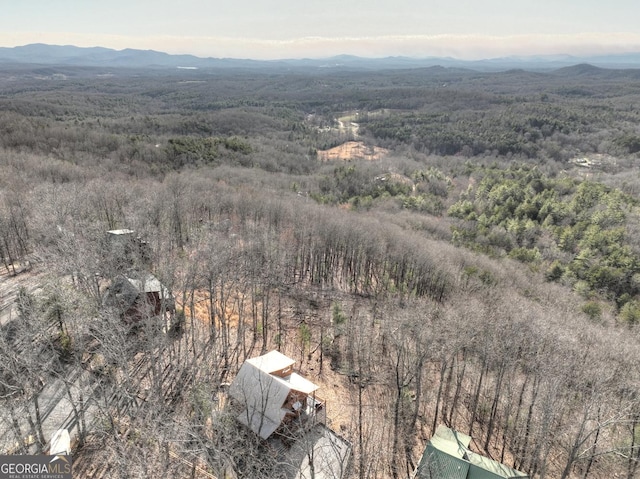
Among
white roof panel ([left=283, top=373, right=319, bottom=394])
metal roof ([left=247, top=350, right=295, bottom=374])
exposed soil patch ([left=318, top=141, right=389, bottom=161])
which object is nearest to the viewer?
white roof panel ([left=283, top=373, right=319, bottom=394])

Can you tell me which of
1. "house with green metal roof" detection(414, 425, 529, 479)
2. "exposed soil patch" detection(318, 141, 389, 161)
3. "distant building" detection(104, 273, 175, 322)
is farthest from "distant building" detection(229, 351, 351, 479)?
"exposed soil patch" detection(318, 141, 389, 161)

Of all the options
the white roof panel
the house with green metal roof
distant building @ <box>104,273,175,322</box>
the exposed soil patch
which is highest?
distant building @ <box>104,273,175,322</box>

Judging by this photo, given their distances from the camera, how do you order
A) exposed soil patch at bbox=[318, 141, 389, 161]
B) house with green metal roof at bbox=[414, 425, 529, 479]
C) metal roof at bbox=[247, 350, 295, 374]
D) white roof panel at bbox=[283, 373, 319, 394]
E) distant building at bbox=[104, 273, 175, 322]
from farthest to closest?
exposed soil patch at bbox=[318, 141, 389, 161]
distant building at bbox=[104, 273, 175, 322]
metal roof at bbox=[247, 350, 295, 374]
white roof panel at bbox=[283, 373, 319, 394]
house with green metal roof at bbox=[414, 425, 529, 479]

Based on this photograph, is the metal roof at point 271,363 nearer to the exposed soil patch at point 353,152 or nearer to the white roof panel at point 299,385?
the white roof panel at point 299,385

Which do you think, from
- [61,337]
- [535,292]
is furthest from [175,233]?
[535,292]

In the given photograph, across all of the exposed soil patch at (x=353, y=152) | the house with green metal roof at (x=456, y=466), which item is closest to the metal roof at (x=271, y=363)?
the house with green metal roof at (x=456, y=466)

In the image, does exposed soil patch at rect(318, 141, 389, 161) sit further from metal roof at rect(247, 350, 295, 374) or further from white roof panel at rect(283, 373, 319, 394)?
white roof panel at rect(283, 373, 319, 394)
